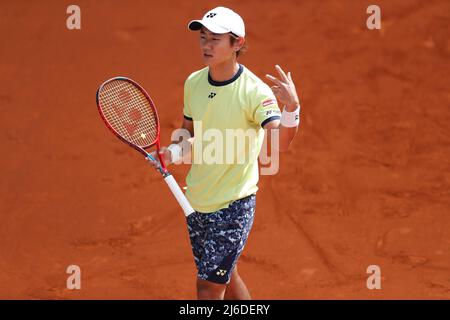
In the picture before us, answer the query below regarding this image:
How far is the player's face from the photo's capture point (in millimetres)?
4590

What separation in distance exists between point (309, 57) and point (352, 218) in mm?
1131

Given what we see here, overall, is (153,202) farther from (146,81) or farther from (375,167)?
(375,167)

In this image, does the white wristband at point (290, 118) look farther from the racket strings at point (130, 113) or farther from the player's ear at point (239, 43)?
the racket strings at point (130, 113)

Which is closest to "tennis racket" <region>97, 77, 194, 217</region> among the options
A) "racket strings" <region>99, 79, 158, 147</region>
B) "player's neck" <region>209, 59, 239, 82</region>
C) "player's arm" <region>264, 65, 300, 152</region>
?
"racket strings" <region>99, 79, 158, 147</region>

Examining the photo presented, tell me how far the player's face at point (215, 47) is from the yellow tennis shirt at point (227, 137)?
4.3 inches

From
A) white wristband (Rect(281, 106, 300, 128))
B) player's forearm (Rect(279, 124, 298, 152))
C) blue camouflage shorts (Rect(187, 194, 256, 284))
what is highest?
white wristband (Rect(281, 106, 300, 128))

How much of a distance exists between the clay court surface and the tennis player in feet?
5.88

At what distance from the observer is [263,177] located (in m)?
6.81

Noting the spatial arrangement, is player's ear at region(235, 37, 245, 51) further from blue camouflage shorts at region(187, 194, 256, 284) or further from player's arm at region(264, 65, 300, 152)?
blue camouflage shorts at region(187, 194, 256, 284)

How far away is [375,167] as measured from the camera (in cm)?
686

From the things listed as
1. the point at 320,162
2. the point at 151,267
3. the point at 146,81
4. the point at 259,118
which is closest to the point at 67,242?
the point at 151,267

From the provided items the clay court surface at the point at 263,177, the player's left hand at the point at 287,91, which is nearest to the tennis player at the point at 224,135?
the player's left hand at the point at 287,91

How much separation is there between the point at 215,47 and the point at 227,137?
40 cm

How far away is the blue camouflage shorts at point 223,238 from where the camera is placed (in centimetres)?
465
